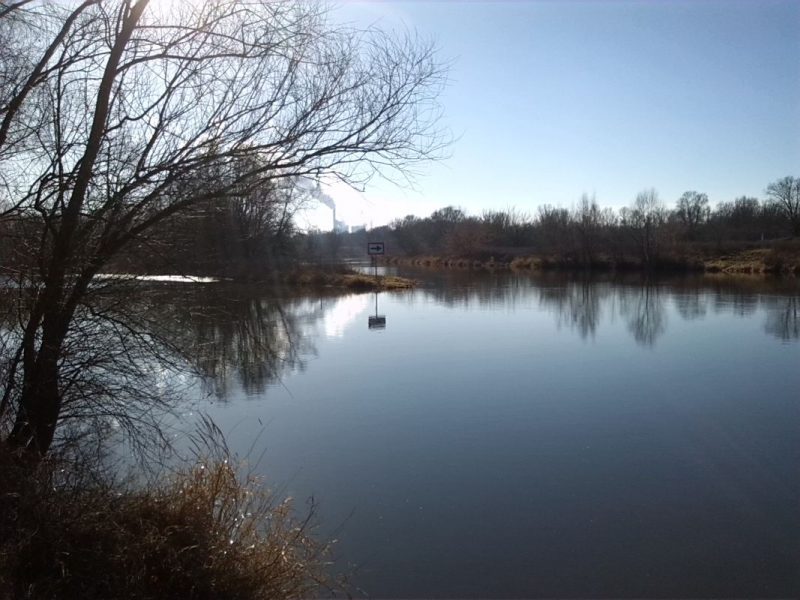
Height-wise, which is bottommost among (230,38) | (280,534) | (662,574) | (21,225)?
(662,574)

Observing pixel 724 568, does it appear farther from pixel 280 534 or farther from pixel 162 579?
pixel 162 579

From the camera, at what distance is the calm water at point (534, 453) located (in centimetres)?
541

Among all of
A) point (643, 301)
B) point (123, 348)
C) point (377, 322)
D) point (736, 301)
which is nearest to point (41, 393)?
point (123, 348)

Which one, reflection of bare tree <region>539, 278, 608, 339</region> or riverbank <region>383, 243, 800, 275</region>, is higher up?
riverbank <region>383, 243, 800, 275</region>

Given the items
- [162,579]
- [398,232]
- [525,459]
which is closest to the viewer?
[162,579]

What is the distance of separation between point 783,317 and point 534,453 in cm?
1654

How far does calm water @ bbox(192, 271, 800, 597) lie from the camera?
5.41m

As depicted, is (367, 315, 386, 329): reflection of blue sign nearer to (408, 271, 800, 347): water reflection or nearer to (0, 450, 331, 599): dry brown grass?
(408, 271, 800, 347): water reflection

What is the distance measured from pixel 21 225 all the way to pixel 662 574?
586 cm

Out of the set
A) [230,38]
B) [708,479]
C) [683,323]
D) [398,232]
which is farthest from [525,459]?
[398,232]

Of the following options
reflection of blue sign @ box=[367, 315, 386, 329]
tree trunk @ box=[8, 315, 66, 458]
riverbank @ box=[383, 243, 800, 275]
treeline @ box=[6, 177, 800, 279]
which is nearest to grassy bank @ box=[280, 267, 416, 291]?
treeline @ box=[6, 177, 800, 279]

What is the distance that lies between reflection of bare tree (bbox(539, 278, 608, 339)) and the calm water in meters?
2.49

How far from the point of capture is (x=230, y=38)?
605cm

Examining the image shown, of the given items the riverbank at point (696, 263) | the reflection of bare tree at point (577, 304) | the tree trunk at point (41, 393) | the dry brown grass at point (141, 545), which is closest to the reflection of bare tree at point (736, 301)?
the reflection of bare tree at point (577, 304)
